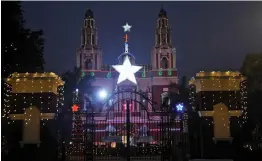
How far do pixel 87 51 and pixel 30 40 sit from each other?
2995cm

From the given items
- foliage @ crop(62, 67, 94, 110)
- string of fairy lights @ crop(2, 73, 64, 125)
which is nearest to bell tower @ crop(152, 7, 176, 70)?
foliage @ crop(62, 67, 94, 110)

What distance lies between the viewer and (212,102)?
11.5 meters

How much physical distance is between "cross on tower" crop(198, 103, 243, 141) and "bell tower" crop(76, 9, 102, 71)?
117 feet

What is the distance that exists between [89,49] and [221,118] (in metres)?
37.4

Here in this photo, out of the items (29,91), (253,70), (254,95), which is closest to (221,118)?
(29,91)

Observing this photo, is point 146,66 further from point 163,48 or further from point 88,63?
point 88,63

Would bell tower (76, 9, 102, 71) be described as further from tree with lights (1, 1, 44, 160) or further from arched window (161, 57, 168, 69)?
tree with lights (1, 1, 44, 160)

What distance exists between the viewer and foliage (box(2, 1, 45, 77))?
14883 millimetres

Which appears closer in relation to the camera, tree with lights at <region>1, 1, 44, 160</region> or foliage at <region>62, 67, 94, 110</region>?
tree with lights at <region>1, 1, 44, 160</region>

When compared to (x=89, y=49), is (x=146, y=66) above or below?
below

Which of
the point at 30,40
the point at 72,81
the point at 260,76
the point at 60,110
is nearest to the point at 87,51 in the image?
the point at 72,81

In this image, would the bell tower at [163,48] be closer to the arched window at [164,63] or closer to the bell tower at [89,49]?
the arched window at [164,63]

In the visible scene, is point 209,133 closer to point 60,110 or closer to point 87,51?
point 60,110

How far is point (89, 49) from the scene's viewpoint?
47.7 meters
